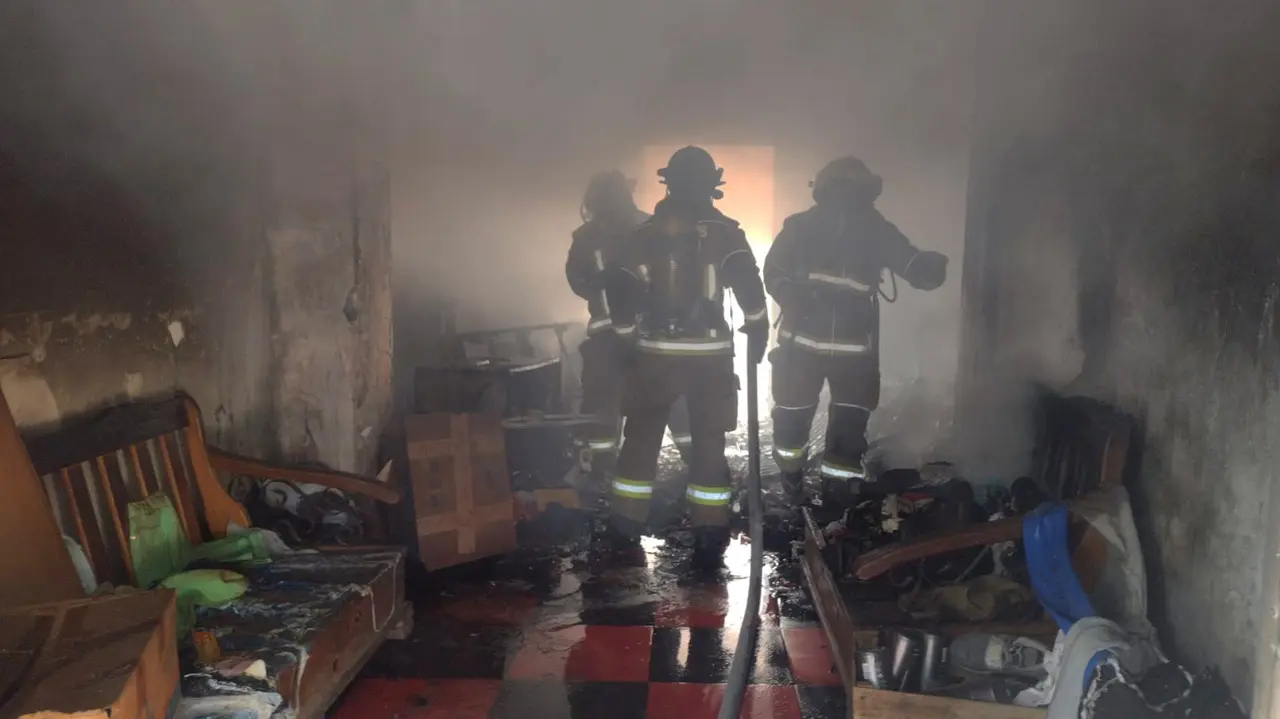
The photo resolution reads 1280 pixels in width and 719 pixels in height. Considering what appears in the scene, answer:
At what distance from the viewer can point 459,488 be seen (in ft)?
13.0

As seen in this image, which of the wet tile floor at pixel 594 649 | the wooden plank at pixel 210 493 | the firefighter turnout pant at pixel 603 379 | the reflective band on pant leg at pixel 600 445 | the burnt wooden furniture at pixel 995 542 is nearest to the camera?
the burnt wooden furniture at pixel 995 542

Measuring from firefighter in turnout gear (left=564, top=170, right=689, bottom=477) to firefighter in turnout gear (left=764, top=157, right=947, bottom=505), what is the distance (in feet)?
2.61

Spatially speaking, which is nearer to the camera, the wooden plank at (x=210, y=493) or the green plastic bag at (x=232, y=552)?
the green plastic bag at (x=232, y=552)

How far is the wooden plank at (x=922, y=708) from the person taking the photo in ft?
7.52

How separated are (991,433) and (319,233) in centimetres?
330

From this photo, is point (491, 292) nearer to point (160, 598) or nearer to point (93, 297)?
point (93, 297)

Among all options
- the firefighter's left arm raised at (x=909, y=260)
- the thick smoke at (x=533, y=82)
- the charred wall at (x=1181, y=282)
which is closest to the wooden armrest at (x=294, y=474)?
the thick smoke at (x=533, y=82)

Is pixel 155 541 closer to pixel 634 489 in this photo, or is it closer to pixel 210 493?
pixel 210 493

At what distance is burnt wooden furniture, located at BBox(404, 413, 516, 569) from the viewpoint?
3.88 metres

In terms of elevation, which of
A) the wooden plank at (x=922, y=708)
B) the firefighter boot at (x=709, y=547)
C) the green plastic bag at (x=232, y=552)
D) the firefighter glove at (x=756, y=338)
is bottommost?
the firefighter boot at (x=709, y=547)

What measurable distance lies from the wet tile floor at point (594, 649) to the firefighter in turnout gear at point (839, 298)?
0.97 meters

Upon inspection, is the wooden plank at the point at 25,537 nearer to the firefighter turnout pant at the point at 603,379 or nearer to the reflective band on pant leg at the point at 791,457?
the firefighter turnout pant at the point at 603,379

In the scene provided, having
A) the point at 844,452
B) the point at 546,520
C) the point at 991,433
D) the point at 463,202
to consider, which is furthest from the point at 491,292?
the point at 991,433

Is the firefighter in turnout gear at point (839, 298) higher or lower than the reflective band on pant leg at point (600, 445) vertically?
higher
